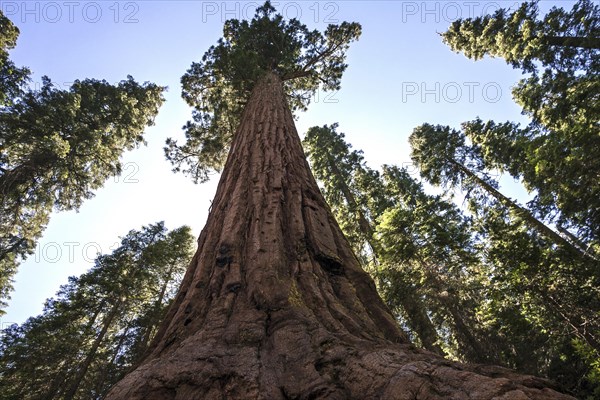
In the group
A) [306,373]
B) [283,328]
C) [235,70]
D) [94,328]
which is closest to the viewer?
[306,373]

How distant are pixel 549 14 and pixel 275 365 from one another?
635 inches

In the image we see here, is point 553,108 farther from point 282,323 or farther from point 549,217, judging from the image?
point 282,323

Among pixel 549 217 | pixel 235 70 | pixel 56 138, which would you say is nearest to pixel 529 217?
pixel 549 217

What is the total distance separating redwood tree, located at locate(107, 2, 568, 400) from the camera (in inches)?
48.6

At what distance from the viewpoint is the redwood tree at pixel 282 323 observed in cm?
123

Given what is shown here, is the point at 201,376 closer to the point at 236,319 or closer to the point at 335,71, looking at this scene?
the point at 236,319

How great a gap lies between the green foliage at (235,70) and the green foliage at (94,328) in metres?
6.60

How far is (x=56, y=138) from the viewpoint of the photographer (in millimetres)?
11977

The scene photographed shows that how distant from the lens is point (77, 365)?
13898 mm

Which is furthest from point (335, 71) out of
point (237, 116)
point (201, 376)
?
point (201, 376)

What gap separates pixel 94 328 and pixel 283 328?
17.8 meters

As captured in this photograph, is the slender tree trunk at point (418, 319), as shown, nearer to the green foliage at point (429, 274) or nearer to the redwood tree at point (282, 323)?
the green foliage at point (429, 274)

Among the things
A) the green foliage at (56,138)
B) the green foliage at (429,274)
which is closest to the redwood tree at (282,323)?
the green foliage at (429,274)

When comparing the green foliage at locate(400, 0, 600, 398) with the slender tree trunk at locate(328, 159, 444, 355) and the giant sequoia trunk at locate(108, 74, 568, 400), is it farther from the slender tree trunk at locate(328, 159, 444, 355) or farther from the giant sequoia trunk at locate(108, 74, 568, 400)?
the giant sequoia trunk at locate(108, 74, 568, 400)
